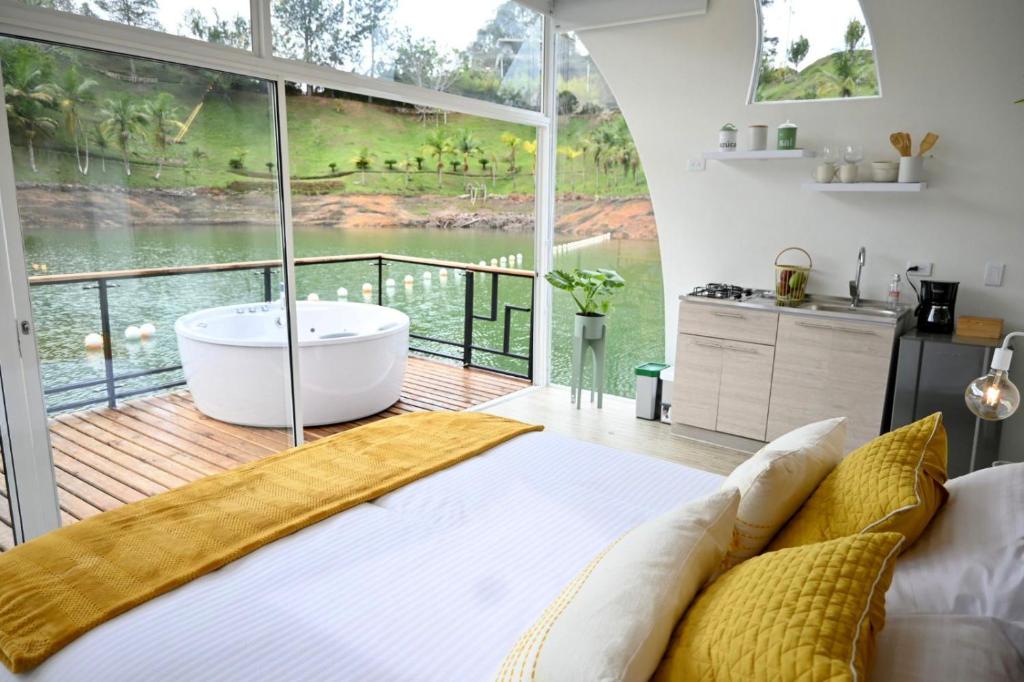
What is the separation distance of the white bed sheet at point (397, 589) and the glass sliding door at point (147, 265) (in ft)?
4.91

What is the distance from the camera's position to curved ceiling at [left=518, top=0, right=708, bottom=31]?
426cm

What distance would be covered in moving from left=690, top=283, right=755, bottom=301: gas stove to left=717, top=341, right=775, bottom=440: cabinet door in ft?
1.01

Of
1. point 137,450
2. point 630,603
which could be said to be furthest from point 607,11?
point 630,603

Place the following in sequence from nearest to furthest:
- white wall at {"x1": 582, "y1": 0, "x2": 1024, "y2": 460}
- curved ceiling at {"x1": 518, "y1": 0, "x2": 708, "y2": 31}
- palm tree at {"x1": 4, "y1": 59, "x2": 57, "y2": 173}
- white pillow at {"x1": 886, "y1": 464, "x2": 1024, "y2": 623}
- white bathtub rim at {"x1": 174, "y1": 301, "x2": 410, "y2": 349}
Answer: white pillow at {"x1": 886, "y1": 464, "x2": 1024, "y2": 623} < palm tree at {"x1": 4, "y1": 59, "x2": 57, "y2": 173} < white bathtub rim at {"x1": 174, "y1": 301, "x2": 410, "y2": 349} < white wall at {"x1": 582, "y1": 0, "x2": 1024, "y2": 460} < curved ceiling at {"x1": 518, "y1": 0, "x2": 708, "y2": 31}

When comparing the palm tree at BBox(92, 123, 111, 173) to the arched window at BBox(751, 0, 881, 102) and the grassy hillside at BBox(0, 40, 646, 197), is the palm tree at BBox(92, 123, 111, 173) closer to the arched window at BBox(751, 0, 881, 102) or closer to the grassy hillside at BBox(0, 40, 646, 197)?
the grassy hillside at BBox(0, 40, 646, 197)

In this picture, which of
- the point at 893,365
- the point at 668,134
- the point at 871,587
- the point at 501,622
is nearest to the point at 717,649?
the point at 871,587

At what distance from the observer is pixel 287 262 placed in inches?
132

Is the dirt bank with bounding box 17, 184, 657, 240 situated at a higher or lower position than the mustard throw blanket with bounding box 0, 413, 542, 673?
higher

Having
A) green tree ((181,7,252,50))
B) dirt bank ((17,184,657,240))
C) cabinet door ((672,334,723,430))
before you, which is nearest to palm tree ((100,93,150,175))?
dirt bank ((17,184,657,240))

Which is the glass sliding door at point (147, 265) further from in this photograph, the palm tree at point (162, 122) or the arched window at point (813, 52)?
the arched window at point (813, 52)

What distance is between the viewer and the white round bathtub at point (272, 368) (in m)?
3.17

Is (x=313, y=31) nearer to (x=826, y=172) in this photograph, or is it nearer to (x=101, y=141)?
(x=101, y=141)

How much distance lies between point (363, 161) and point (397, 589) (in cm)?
688

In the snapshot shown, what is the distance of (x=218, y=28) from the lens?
113 inches
